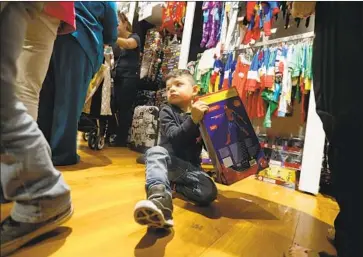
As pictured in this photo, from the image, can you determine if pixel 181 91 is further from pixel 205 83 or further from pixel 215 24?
pixel 215 24

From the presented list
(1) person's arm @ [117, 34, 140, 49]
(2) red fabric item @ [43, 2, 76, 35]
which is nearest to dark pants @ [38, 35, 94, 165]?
(2) red fabric item @ [43, 2, 76, 35]

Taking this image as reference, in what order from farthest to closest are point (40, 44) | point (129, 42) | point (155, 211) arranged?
point (129, 42) < point (155, 211) < point (40, 44)

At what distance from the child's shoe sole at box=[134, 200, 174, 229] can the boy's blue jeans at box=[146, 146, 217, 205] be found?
0.18m

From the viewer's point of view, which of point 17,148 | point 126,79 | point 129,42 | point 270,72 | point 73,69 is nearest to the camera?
point 17,148

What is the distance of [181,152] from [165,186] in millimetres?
201

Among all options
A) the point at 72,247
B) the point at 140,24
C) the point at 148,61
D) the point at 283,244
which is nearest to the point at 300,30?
the point at 148,61

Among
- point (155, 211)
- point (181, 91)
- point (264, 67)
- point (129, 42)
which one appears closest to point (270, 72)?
point (264, 67)

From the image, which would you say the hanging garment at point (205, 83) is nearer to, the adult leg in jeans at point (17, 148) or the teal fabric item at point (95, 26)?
the teal fabric item at point (95, 26)

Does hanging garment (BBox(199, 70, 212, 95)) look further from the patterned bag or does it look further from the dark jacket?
the dark jacket

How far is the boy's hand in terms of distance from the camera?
2.16 ft

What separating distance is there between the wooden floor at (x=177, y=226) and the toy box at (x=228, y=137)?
0.38 ft

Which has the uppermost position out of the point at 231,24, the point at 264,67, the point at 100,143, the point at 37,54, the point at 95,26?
the point at 231,24

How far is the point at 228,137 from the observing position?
0.70 meters

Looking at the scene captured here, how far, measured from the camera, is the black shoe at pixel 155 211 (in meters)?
0.46
